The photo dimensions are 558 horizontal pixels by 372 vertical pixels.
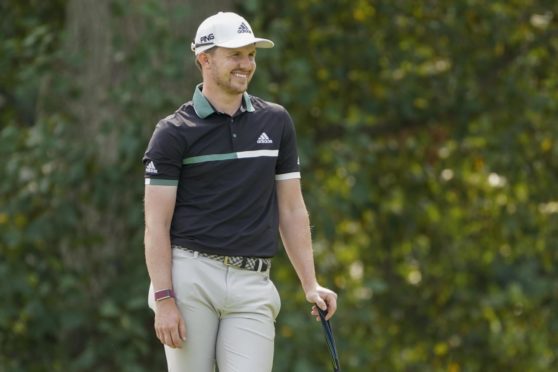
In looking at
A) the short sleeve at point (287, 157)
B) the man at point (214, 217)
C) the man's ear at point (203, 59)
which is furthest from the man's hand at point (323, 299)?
the man's ear at point (203, 59)

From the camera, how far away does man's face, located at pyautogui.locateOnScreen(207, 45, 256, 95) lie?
4391 mm

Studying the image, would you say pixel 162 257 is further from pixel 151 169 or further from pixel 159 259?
pixel 151 169

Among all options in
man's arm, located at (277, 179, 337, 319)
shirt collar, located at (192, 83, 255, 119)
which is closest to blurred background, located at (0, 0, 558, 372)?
man's arm, located at (277, 179, 337, 319)

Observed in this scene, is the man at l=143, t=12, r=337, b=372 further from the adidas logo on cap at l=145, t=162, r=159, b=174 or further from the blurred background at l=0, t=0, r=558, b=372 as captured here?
the blurred background at l=0, t=0, r=558, b=372

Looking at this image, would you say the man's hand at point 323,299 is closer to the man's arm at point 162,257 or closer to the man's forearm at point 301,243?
the man's forearm at point 301,243

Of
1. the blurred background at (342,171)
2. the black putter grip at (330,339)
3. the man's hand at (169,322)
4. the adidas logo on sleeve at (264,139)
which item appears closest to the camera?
the man's hand at (169,322)

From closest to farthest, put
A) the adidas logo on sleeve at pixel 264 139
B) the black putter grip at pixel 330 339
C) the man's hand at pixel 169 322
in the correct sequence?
the man's hand at pixel 169 322 < the adidas logo on sleeve at pixel 264 139 < the black putter grip at pixel 330 339

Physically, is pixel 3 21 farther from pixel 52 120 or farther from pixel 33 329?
pixel 33 329

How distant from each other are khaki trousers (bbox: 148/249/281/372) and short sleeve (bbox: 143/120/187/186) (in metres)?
0.26

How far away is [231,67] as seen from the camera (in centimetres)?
439

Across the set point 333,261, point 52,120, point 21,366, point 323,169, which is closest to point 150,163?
point 52,120

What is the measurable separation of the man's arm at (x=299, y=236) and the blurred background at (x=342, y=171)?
3279 mm

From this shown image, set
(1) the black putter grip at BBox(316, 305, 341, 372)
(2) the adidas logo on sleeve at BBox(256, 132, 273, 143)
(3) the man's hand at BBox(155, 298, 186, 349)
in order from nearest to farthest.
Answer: (3) the man's hand at BBox(155, 298, 186, 349), (2) the adidas logo on sleeve at BBox(256, 132, 273, 143), (1) the black putter grip at BBox(316, 305, 341, 372)

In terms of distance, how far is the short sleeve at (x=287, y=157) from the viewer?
4586mm
